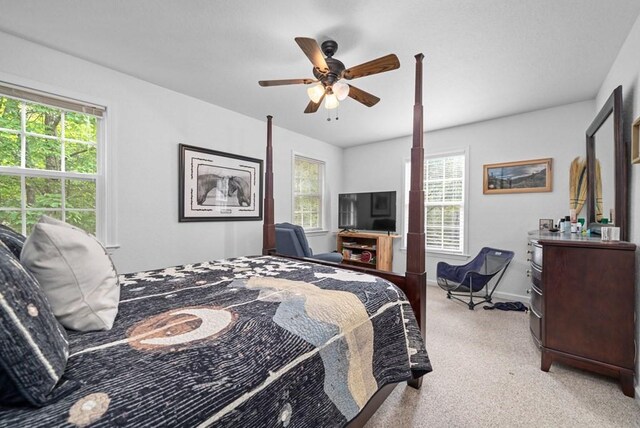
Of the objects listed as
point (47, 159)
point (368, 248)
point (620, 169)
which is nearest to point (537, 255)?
point (620, 169)

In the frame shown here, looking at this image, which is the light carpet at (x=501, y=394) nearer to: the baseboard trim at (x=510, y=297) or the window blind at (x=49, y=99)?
the baseboard trim at (x=510, y=297)

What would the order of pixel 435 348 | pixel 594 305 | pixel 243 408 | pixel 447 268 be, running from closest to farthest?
1. pixel 243 408
2. pixel 594 305
3. pixel 435 348
4. pixel 447 268

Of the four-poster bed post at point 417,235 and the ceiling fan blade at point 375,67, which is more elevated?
the ceiling fan blade at point 375,67

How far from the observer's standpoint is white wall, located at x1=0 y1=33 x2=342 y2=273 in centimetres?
227

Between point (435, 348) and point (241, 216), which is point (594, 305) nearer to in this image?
point (435, 348)

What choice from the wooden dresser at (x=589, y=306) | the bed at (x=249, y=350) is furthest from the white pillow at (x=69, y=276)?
the wooden dresser at (x=589, y=306)

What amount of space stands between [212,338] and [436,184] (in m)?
4.28

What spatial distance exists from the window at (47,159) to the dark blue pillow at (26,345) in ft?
7.15

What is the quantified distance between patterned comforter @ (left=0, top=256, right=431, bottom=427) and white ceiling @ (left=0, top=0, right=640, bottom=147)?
5.85 ft

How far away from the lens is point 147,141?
112 inches

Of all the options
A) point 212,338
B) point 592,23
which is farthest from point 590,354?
point 212,338

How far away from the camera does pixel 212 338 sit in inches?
35.0

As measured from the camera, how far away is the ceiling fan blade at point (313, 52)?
1.72m

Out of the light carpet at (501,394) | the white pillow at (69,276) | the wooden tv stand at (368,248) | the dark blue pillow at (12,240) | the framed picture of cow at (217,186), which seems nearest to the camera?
the white pillow at (69,276)
